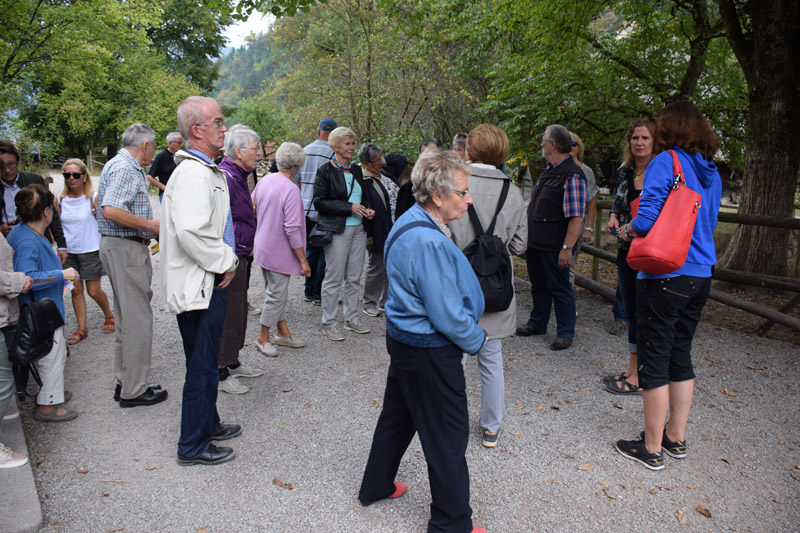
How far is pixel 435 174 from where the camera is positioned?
2428 millimetres

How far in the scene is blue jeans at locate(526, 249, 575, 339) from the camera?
5.20 meters

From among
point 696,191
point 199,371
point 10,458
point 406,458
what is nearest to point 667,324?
point 696,191

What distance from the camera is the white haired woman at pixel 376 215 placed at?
575cm

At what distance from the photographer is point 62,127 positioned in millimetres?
31328

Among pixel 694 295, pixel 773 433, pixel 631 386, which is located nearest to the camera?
pixel 694 295

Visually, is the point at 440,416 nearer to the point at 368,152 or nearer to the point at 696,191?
the point at 696,191

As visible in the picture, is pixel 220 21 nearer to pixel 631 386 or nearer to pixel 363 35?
pixel 363 35

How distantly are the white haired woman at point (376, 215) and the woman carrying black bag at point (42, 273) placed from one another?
282 centimetres

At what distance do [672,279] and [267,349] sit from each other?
3.58 m

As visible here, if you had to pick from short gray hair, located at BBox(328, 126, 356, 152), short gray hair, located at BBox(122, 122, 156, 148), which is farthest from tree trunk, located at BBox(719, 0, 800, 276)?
short gray hair, located at BBox(122, 122, 156, 148)

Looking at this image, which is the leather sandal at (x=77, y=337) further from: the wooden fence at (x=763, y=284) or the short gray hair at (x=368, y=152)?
the wooden fence at (x=763, y=284)

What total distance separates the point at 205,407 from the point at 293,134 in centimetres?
1373

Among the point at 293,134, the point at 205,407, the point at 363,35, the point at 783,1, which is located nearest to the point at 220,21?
the point at 293,134

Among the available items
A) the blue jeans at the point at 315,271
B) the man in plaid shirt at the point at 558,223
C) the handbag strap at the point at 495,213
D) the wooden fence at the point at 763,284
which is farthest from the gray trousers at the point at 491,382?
the blue jeans at the point at 315,271
